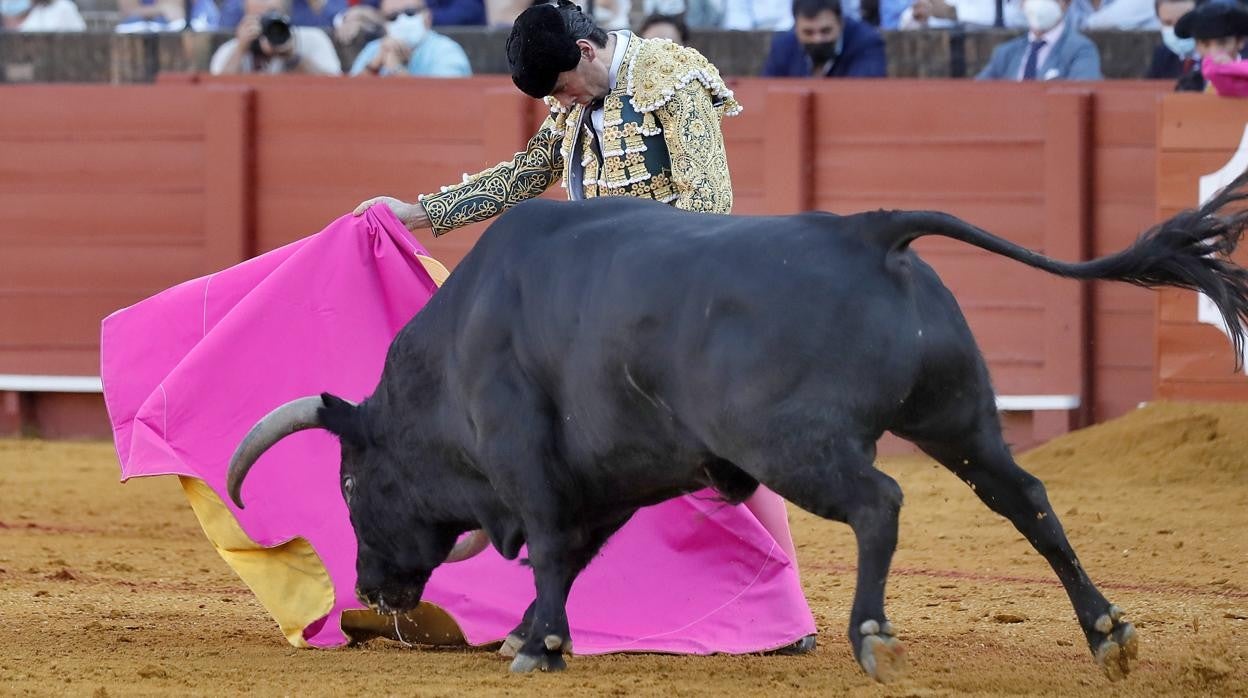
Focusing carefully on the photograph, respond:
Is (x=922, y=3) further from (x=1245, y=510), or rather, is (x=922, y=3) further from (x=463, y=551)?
(x=463, y=551)

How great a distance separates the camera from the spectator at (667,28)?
8305 millimetres

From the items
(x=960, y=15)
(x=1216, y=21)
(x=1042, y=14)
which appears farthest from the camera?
(x=960, y=15)

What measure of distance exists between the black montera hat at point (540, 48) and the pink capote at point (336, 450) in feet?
2.41

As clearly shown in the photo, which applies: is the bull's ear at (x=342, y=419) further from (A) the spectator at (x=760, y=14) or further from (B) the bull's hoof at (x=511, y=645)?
(A) the spectator at (x=760, y=14)

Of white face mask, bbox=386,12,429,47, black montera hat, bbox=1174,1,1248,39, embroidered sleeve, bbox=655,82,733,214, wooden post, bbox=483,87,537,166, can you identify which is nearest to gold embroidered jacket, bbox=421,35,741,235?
embroidered sleeve, bbox=655,82,733,214

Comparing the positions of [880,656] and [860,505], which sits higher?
[860,505]

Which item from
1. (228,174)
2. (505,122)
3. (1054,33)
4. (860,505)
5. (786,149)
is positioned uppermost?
(1054,33)

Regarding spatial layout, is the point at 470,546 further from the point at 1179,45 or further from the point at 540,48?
the point at 1179,45

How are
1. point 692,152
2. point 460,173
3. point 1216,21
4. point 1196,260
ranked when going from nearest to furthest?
point 1196,260
point 692,152
point 1216,21
point 460,173

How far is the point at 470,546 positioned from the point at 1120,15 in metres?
5.59

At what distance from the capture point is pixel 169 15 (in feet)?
34.5

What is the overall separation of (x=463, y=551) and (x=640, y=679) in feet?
2.08

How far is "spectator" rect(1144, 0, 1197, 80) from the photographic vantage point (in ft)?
26.5

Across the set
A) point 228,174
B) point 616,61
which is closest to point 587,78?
point 616,61
